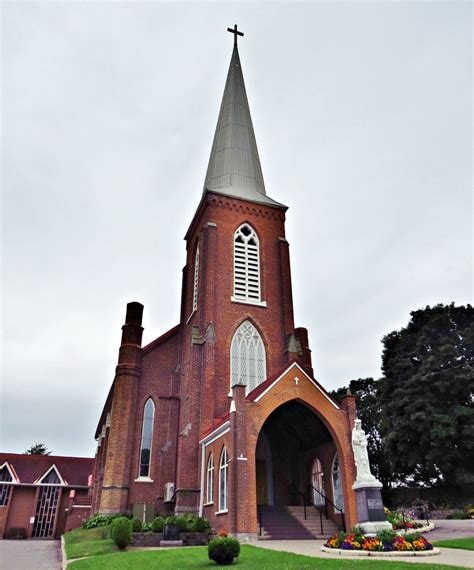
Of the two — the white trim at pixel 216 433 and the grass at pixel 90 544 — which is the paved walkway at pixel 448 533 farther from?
the grass at pixel 90 544

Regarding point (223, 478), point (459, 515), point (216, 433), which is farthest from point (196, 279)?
point (459, 515)

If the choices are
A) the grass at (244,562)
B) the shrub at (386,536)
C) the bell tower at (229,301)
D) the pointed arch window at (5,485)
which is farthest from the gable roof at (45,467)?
the shrub at (386,536)

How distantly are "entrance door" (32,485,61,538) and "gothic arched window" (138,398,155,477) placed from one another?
2141 centimetres

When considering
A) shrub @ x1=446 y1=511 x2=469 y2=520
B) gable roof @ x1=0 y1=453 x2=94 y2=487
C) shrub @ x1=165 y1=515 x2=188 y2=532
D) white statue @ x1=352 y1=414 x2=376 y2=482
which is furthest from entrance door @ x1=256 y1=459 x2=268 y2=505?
gable roof @ x1=0 y1=453 x2=94 y2=487

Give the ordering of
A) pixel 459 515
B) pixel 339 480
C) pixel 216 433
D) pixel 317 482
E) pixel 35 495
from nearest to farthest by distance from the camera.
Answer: pixel 216 433 < pixel 339 480 < pixel 317 482 < pixel 459 515 < pixel 35 495

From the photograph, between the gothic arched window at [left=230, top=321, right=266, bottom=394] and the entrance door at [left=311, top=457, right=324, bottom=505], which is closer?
the entrance door at [left=311, top=457, right=324, bottom=505]

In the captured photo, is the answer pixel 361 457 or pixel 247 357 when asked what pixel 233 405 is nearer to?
pixel 361 457

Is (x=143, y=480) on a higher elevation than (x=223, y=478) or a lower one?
higher

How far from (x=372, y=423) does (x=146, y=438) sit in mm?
27003

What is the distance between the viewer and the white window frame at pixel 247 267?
26391mm

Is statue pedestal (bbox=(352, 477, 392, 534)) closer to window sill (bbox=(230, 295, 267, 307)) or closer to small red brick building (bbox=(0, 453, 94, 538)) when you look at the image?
window sill (bbox=(230, 295, 267, 307))

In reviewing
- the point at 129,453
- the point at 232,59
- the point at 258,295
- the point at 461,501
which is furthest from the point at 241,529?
the point at 232,59

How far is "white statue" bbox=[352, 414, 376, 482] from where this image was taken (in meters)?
15.8

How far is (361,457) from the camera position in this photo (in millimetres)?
16594
